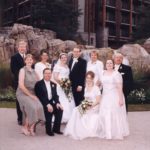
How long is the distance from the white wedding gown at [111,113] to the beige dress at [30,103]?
1.44 metres

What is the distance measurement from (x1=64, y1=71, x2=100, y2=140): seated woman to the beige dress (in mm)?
767

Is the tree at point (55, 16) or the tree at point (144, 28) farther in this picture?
the tree at point (144, 28)

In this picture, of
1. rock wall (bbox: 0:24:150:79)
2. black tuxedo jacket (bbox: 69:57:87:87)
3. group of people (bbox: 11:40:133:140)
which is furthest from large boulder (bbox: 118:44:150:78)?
group of people (bbox: 11:40:133:140)

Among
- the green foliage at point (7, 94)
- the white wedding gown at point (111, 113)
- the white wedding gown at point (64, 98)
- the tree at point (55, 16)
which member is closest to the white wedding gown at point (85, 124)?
the white wedding gown at point (111, 113)

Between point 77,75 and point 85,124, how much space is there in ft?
6.92

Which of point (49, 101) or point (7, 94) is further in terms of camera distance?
point (7, 94)

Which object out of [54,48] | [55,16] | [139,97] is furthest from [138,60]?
[55,16]

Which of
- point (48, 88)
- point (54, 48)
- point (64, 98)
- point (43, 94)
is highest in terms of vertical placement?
point (54, 48)

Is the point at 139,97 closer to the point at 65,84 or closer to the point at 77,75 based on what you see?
the point at 77,75

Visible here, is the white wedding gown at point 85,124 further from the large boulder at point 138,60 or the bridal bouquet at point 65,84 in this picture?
the large boulder at point 138,60

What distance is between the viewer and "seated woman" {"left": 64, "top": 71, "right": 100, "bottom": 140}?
10.6 metres

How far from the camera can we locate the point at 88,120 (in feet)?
35.6

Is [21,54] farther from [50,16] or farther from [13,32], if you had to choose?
[50,16]

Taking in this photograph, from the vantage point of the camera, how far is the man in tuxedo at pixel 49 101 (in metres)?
10.8
